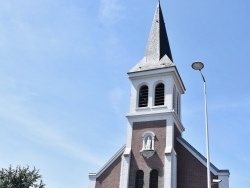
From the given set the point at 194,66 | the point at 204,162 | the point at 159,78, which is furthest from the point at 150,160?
the point at 194,66

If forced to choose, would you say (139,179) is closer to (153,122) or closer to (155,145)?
(155,145)

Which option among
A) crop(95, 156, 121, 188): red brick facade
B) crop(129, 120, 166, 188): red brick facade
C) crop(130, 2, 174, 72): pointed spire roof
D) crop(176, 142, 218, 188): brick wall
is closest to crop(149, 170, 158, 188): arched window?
crop(129, 120, 166, 188): red brick facade

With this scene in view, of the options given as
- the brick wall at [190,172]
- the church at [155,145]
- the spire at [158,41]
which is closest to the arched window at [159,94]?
the church at [155,145]

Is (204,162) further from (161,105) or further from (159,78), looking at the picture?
(159,78)

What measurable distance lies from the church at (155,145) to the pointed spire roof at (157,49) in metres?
0.09

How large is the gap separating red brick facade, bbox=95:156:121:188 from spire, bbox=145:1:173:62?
921 centimetres

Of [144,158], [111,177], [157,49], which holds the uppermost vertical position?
[157,49]

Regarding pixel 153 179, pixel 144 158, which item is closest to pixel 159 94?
pixel 144 158

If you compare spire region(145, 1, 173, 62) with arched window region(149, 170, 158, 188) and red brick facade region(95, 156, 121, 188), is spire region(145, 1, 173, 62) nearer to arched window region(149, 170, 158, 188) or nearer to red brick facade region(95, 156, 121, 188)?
red brick facade region(95, 156, 121, 188)

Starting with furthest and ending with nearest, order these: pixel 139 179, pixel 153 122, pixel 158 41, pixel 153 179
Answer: pixel 158 41, pixel 153 122, pixel 139 179, pixel 153 179

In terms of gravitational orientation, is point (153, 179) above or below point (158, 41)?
below

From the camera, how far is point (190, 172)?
2184cm

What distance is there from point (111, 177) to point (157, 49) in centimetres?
1133

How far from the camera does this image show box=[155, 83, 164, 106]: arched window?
2461cm
